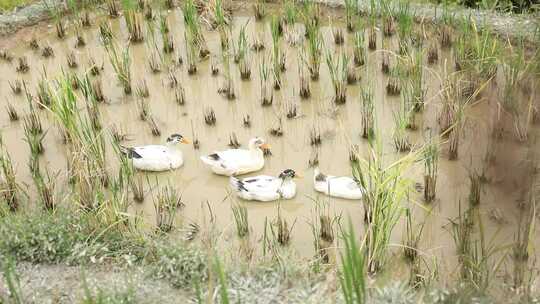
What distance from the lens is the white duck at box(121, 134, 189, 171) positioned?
5363mm

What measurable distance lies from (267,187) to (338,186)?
18.5 inches

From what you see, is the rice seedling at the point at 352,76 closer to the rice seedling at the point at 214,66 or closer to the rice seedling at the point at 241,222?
the rice seedling at the point at 214,66

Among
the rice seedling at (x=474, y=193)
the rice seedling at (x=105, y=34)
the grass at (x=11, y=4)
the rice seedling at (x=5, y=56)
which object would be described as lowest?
the rice seedling at (x=474, y=193)

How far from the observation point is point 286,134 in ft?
19.0

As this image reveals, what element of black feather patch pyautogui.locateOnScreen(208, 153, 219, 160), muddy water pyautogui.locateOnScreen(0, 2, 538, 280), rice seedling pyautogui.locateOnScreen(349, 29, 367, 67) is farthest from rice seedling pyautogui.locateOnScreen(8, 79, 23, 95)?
rice seedling pyautogui.locateOnScreen(349, 29, 367, 67)

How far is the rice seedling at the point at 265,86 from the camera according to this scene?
6113mm

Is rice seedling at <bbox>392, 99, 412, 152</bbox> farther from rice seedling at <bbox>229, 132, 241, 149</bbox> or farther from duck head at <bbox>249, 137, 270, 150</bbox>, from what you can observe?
rice seedling at <bbox>229, 132, 241, 149</bbox>

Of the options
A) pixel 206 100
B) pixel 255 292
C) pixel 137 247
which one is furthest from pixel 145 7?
pixel 255 292

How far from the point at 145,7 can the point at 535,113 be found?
3968 mm

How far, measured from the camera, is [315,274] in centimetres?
427

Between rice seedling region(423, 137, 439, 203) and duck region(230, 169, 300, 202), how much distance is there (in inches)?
34.2

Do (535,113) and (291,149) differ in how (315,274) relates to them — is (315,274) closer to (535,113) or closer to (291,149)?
(291,149)

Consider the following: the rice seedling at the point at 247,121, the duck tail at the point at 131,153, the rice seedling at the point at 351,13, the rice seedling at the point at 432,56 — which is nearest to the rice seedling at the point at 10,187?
the duck tail at the point at 131,153

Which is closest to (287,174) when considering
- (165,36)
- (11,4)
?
(165,36)
